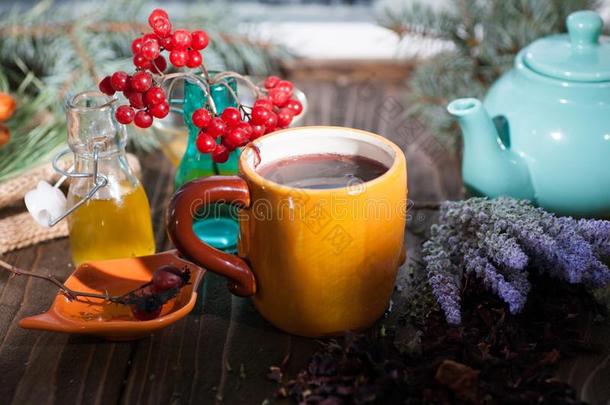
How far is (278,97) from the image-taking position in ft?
2.48

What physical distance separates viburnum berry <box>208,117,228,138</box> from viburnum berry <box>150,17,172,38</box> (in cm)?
9

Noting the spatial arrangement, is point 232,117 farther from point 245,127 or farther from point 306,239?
point 306,239

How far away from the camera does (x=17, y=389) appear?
649 millimetres

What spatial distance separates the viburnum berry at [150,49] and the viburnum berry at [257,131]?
0.11 metres

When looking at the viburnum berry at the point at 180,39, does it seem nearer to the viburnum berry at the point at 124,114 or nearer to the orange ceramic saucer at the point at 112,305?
the viburnum berry at the point at 124,114

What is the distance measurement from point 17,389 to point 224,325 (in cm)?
19

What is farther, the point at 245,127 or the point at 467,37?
the point at 467,37

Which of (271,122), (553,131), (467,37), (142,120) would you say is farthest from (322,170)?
(467,37)

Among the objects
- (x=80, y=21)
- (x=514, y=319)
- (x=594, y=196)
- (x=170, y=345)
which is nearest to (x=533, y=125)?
(x=594, y=196)

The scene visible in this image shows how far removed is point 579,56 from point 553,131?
9cm

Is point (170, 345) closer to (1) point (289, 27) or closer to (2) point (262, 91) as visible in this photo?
(2) point (262, 91)

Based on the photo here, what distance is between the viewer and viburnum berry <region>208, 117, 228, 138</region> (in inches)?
27.9

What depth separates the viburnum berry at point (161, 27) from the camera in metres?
0.69

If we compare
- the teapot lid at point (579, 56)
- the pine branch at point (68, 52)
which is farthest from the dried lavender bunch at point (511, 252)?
the pine branch at point (68, 52)
